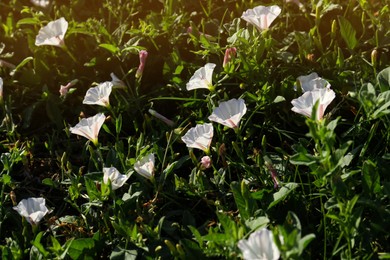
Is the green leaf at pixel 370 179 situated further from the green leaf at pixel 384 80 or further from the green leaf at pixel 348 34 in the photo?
the green leaf at pixel 348 34

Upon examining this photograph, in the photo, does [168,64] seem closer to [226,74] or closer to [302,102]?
[226,74]

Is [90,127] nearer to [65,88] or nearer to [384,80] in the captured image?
[65,88]

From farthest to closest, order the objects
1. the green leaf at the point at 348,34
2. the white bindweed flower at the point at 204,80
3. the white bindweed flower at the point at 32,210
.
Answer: the green leaf at the point at 348,34 < the white bindweed flower at the point at 204,80 < the white bindweed flower at the point at 32,210

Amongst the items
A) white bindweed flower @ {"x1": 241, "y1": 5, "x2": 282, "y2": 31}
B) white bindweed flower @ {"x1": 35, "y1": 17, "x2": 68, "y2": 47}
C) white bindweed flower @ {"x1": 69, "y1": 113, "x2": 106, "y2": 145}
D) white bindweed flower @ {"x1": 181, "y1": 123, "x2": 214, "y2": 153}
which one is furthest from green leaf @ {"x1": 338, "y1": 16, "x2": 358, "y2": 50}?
white bindweed flower @ {"x1": 35, "y1": 17, "x2": 68, "y2": 47}

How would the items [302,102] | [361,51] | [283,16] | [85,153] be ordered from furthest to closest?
[283,16], [361,51], [85,153], [302,102]

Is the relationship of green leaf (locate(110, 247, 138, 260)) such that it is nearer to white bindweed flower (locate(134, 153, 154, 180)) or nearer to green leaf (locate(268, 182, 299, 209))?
white bindweed flower (locate(134, 153, 154, 180))

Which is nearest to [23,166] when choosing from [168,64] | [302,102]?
[168,64]

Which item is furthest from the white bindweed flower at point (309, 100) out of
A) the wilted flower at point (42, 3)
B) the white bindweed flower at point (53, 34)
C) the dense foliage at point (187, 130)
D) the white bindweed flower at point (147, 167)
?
the wilted flower at point (42, 3)
